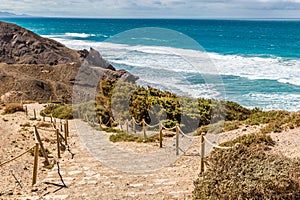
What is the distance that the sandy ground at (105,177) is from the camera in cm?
605

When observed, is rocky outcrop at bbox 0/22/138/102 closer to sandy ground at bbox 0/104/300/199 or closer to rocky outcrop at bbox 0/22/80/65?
rocky outcrop at bbox 0/22/80/65

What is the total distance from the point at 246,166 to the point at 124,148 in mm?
5920

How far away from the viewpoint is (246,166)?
4965mm

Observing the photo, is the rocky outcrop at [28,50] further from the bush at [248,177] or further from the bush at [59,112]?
the bush at [248,177]

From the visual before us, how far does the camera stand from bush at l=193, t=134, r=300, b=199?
4375 millimetres

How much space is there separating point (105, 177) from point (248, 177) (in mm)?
3334

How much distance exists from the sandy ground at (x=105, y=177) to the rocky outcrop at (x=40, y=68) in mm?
11969

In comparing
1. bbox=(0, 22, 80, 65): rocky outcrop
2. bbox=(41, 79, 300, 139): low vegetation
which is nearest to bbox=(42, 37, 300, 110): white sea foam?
bbox=(41, 79, 300, 139): low vegetation

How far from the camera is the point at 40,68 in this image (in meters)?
43.0

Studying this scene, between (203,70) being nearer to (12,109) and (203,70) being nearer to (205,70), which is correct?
(205,70)

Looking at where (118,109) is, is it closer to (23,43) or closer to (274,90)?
(274,90)

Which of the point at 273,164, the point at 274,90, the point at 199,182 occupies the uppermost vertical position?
the point at 273,164

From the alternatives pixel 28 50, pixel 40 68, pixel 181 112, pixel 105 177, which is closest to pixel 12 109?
pixel 181 112

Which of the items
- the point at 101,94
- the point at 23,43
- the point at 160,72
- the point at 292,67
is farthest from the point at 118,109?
the point at 23,43
